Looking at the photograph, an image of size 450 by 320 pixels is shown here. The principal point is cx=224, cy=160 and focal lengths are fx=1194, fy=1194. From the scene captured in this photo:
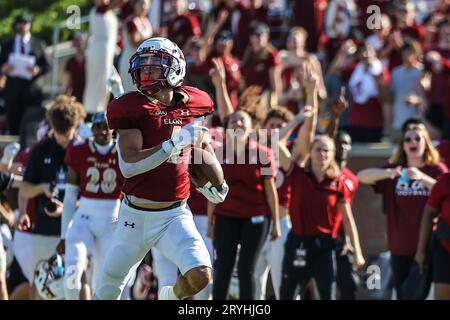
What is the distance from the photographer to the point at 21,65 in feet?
42.2

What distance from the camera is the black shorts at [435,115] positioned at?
1233 cm

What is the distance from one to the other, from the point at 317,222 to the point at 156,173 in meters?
2.58

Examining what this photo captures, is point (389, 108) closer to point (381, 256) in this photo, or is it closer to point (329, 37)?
point (329, 37)

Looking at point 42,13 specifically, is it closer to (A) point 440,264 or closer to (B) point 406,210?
Answer: (B) point 406,210

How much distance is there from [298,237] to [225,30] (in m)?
4.53

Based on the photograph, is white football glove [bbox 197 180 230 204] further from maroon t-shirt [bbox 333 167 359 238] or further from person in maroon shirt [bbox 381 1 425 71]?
person in maroon shirt [bbox 381 1 425 71]

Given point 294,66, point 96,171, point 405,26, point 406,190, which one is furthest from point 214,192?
point 405,26

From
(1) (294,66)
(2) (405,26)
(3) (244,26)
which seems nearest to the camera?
(1) (294,66)

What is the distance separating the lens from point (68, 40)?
50.9 feet

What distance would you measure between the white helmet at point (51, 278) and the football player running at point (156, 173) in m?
1.83

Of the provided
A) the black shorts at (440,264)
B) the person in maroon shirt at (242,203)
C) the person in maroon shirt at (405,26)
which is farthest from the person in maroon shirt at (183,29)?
the black shorts at (440,264)

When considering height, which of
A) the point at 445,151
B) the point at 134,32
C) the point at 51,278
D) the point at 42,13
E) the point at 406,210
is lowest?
the point at 51,278

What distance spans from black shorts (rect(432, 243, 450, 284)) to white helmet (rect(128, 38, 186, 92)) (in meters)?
2.80

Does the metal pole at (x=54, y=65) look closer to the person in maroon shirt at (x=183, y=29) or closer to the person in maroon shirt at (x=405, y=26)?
the person in maroon shirt at (x=183, y=29)
